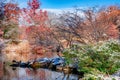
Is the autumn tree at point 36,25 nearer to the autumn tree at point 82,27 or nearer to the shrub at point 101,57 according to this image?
the autumn tree at point 82,27

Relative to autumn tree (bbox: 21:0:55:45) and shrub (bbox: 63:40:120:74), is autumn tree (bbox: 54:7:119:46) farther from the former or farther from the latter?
shrub (bbox: 63:40:120:74)

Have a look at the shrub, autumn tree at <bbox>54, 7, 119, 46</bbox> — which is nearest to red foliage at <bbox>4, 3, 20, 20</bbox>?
the shrub

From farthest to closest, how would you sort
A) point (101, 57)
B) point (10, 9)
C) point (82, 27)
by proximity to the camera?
point (82, 27) < point (10, 9) < point (101, 57)

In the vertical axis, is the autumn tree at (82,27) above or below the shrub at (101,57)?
above

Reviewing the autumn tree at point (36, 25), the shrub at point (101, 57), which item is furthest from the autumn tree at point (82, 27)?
the shrub at point (101, 57)

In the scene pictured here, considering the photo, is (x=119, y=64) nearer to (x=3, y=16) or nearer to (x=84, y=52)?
(x=84, y=52)

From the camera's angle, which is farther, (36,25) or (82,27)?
(36,25)

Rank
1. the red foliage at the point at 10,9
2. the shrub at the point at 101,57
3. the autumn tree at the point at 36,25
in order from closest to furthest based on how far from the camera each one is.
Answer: the shrub at the point at 101,57 < the red foliage at the point at 10,9 < the autumn tree at the point at 36,25

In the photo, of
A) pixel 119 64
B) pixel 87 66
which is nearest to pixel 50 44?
pixel 87 66

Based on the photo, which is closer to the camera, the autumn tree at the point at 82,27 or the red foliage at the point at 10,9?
the red foliage at the point at 10,9

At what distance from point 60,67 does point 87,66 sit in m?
5.30

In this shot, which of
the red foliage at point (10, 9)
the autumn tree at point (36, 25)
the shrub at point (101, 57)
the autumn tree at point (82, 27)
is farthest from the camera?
the autumn tree at point (36, 25)

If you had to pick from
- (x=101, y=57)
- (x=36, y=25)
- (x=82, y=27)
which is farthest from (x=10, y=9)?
(x=36, y=25)

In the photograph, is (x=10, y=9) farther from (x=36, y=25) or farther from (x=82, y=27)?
(x=36, y=25)
